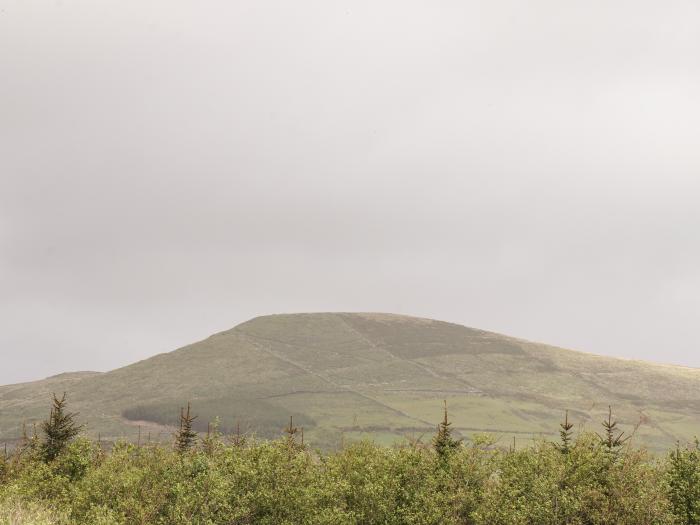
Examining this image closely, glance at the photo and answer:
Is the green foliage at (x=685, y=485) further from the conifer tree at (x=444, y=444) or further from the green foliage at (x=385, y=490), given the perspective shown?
the conifer tree at (x=444, y=444)

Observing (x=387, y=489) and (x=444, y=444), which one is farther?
(x=444, y=444)

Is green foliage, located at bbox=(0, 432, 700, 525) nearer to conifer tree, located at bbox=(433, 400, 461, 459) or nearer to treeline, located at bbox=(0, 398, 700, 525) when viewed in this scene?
treeline, located at bbox=(0, 398, 700, 525)

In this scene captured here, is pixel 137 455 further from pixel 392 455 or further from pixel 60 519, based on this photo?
pixel 392 455

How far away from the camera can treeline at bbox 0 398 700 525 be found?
53438mm

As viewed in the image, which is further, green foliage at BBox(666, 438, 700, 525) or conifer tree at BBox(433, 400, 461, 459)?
conifer tree at BBox(433, 400, 461, 459)

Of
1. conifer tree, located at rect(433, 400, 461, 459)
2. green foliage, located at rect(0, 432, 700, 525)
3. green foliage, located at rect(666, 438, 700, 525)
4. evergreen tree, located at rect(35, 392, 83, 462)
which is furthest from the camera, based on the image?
evergreen tree, located at rect(35, 392, 83, 462)

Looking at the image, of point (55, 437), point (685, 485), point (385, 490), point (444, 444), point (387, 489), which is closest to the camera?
point (685, 485)

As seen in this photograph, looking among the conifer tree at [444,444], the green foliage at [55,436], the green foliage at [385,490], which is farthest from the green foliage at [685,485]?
the green foliage at [55,436]

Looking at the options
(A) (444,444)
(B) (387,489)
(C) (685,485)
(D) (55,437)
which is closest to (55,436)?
(D) (55,437)

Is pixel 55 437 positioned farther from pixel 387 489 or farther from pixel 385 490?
pixel 387 489

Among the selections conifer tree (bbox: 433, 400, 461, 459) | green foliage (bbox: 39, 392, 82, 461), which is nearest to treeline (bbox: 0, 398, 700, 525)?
conifer tree (bbox: 433, 400, 461, 459)

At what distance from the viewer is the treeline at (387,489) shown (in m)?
53.4

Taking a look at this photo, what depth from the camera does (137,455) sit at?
73.8 m

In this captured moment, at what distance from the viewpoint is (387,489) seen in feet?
193
